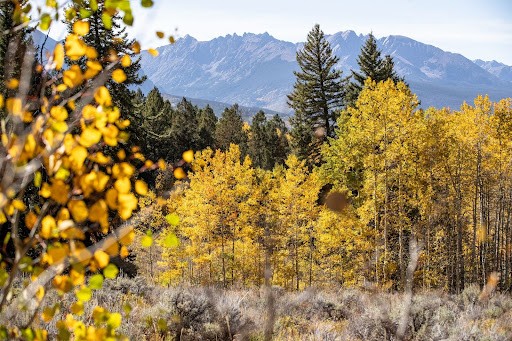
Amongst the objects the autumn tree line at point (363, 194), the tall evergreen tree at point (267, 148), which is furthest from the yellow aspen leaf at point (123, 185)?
the tall evergreen tree at point (267, 148)

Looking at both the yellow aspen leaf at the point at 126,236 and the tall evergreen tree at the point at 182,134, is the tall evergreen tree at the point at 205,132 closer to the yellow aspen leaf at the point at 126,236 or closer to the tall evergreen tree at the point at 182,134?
the tall evergreen tree at the point at 182,134

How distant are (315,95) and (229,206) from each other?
10248 millimetres

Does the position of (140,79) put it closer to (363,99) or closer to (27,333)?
(363,99)

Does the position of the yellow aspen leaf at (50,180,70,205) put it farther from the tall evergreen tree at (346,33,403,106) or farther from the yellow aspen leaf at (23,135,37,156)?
the tall evergreen tree at (346,33,403,106)

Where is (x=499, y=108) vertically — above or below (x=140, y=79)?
below

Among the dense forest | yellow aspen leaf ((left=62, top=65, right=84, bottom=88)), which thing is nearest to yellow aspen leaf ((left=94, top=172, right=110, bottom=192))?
the dense forest

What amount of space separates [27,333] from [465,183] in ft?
64.6

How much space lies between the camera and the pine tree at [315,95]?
1035 inches

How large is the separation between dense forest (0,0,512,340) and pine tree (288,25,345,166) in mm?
114

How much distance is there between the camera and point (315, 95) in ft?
86.3

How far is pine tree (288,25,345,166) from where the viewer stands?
2628 centimetres

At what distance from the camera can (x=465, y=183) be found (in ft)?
60.2

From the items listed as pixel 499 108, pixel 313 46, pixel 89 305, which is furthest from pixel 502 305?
pixel 313 46

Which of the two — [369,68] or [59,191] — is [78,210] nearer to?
[59,191]
